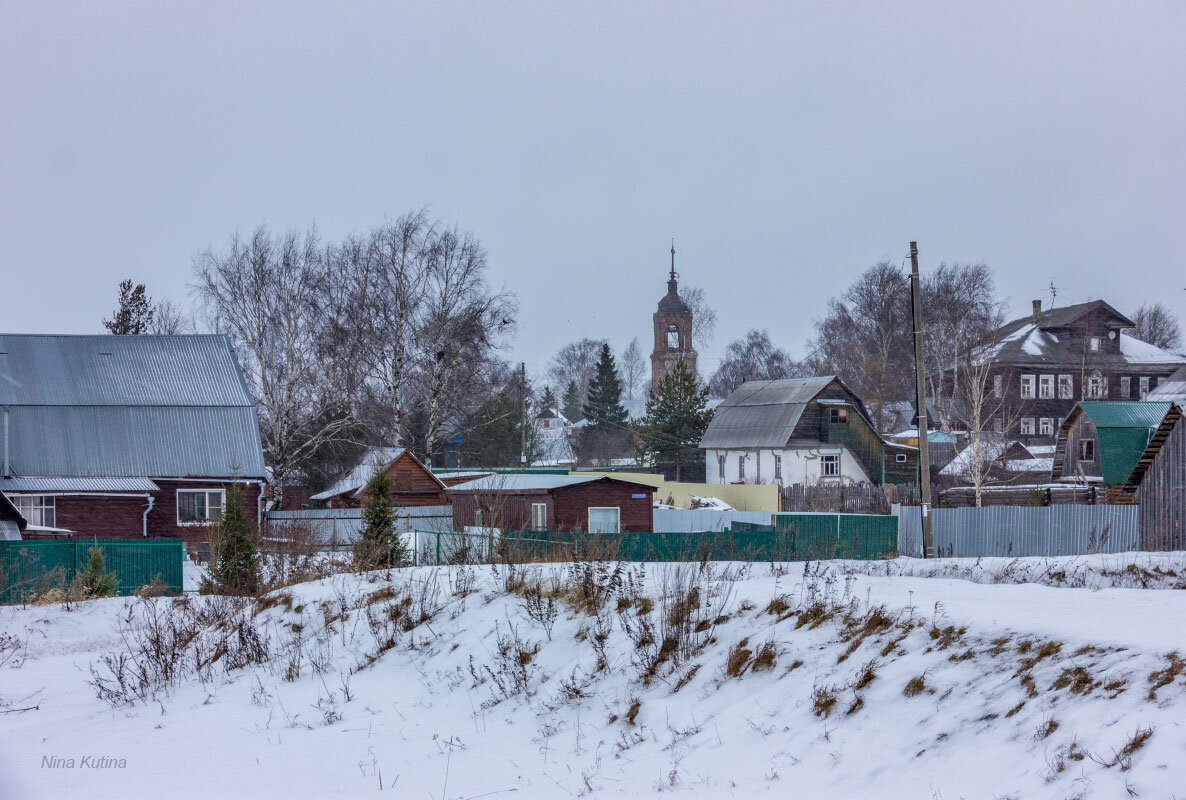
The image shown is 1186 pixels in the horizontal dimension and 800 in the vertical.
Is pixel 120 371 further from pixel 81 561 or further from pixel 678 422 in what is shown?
pixel 678 422

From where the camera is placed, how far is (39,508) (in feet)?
99.0

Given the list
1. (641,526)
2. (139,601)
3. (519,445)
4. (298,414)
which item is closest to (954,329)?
(519,445)

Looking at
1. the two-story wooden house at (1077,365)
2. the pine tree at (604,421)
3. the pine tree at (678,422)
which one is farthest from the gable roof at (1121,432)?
the pine tree at (604,421)

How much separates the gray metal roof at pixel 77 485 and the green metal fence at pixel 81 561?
9132mm

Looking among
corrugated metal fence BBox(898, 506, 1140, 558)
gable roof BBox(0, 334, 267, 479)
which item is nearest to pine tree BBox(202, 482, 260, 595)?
gable roof BBox(0, 334, 267, 479)

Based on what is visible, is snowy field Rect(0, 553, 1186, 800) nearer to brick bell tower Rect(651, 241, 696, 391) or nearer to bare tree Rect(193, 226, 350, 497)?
bare tree Rect(193, 226, 350, 497)

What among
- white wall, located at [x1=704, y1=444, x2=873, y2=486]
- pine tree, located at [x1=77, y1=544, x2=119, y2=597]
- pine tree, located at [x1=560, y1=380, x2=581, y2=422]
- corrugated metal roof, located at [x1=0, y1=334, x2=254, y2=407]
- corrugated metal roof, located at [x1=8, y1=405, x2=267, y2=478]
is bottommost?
pine tree, located at [x1=77, y1=544, x2=119, y2=597]

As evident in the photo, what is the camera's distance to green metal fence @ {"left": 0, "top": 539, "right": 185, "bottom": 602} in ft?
67.1

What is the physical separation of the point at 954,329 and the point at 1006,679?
51692 millimetres

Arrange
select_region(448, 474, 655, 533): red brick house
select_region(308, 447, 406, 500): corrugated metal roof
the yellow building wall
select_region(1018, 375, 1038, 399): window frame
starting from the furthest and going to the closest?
select_region(1018, 375, 1038, 399): window frame, the yellow building wall, select_region(308, 447, 406, 500): corrugated metal roof, select_region(448, 474, 655, 533): red brick house

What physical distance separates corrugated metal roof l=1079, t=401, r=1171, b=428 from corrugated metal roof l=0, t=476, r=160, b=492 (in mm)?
31996

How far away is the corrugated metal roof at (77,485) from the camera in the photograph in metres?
29.9

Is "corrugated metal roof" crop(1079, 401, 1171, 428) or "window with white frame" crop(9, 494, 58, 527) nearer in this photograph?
"window with white frame" crop(9, 494, 58, 527)

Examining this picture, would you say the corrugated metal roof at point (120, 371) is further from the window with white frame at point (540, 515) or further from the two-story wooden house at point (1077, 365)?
the two-story wooden house at point (1077, 365)
